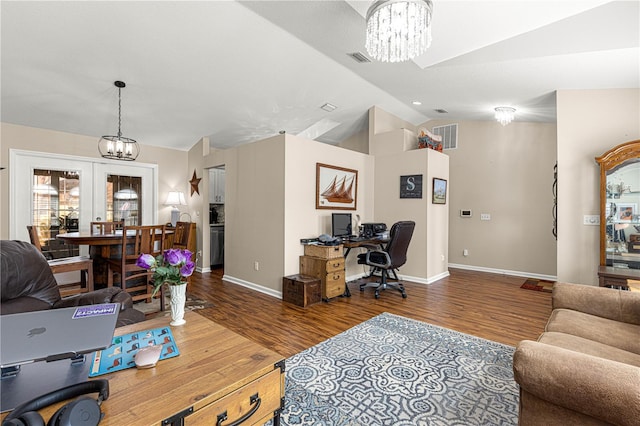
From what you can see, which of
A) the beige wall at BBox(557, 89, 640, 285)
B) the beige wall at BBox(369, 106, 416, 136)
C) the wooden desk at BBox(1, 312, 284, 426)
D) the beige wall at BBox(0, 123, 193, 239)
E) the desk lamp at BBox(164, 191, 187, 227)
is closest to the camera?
the wooden desk at BBox(1, 312, 284, 426)

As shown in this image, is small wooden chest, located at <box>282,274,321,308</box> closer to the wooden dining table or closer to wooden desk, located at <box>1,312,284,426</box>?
the wooden dining table

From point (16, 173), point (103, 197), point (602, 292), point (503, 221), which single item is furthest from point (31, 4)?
point (503, 221)

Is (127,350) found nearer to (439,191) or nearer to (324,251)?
(324,251)

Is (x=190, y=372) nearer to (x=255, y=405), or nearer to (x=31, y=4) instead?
(x=255, y=405)

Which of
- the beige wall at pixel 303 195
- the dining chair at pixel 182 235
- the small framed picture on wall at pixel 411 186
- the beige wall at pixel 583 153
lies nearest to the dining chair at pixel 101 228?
the dining chair at pixel 182 235

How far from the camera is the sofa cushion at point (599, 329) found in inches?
70.0

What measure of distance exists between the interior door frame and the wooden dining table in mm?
1510

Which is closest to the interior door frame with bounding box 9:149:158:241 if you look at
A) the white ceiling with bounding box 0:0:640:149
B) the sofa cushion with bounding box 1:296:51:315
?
the white ceiling with bounding box 0:0:640:149

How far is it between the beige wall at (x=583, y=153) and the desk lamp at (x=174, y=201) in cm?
632

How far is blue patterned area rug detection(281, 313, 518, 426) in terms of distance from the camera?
182 centimetres

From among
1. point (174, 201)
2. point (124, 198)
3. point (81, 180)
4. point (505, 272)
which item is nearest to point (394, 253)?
point (505, 272)

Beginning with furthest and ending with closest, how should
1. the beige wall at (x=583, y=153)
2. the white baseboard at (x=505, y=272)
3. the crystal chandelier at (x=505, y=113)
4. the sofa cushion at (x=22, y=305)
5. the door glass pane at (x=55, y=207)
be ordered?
the white baseboard at (x=505, y=272)
the crystal chandelier at (x=505, y=113)
the door glass pane at (x=55, y=207)
the beige wall at (x=583, y=153)
the sofa cushion at (x=22, y=305)

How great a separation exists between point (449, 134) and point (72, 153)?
696 centimetres

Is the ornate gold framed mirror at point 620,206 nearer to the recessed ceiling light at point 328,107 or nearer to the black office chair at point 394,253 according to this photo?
the black office chair at point 394,253
